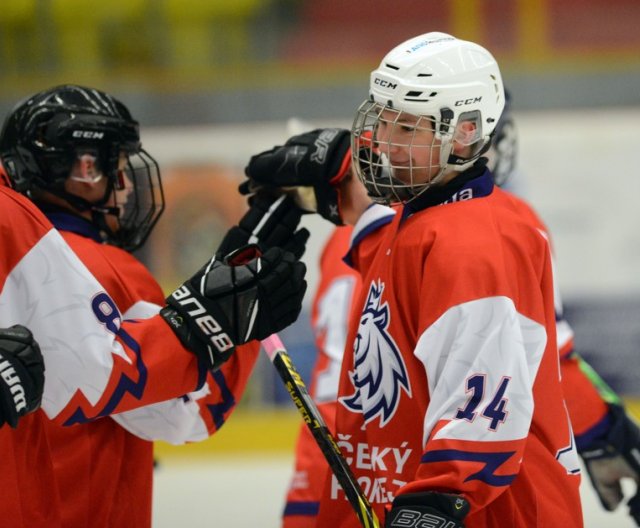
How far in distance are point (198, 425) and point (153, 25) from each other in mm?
3930

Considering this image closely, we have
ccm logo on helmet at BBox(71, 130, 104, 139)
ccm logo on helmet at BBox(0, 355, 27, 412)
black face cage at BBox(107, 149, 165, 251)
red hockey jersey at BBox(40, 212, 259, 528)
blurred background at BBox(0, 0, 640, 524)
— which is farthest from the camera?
blurred background at BBox(0, 0, 640, 524)

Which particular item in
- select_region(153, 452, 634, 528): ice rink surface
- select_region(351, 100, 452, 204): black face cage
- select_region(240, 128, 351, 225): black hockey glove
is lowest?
select_region(153, 452, 634, 528): ice rink surface

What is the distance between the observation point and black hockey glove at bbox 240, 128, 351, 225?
7.64ft

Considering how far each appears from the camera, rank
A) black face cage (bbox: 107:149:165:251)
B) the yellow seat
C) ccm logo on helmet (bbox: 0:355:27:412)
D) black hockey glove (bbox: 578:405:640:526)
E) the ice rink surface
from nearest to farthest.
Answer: ccm logo on helmet (bbox: 0:355:27:412) → black face cage (bbox: 107:149:165:251) → black hockey glove (bbox: 578:405:640:526) → the ice rink surface → the yellow seat

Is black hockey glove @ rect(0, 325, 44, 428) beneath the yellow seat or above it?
above

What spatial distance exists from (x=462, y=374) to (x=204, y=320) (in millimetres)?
473

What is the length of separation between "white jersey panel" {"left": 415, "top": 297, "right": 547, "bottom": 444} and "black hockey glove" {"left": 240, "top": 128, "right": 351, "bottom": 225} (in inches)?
24.2

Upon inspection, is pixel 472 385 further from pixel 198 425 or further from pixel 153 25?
pixel 153 25

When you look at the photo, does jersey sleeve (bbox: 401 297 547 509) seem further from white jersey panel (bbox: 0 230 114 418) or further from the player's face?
white jersey panel (bbox: 0 230 114 418)

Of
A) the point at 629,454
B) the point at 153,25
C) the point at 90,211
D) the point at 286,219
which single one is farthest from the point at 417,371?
the point at 153,25

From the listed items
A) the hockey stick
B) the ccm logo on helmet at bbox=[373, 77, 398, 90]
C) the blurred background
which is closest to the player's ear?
the ccm logo on helmet at bbox=[373, 77, 398, 90]

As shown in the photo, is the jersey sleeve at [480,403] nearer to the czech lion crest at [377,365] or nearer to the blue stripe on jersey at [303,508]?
the czech lion crest at [377,365]

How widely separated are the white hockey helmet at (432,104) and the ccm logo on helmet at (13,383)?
65 cm

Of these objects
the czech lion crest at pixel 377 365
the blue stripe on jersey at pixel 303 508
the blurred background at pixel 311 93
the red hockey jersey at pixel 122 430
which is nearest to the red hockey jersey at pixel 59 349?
the red hockey jersey at pixel 122 430
